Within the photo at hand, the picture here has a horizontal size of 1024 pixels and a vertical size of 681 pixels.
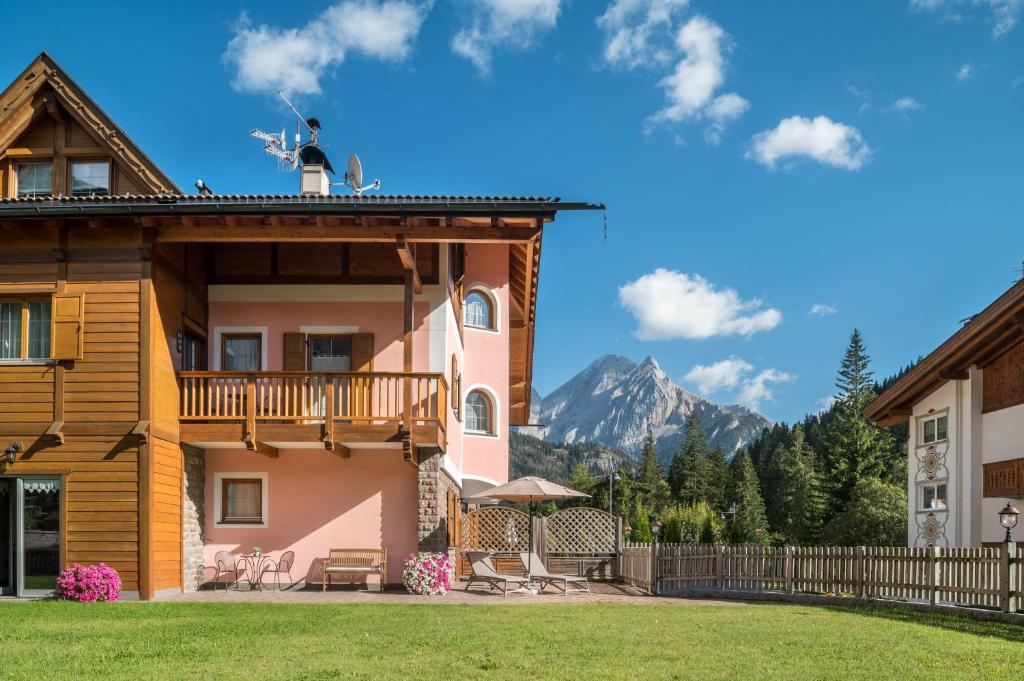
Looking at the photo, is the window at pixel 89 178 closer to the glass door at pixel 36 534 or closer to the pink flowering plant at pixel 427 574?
the glass door at pixel 36 534

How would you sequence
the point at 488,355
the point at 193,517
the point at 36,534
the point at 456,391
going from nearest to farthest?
the point at 36,534, the point at 193,517, the point at 456,391, the point at 488,355

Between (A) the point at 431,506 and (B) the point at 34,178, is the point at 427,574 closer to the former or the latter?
(A) the point at 431,506

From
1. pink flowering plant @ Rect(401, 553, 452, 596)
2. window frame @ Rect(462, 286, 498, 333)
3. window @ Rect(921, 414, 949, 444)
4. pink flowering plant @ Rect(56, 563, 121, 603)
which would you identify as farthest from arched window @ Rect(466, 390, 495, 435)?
window @ Rect(921, 414, 949, 444)

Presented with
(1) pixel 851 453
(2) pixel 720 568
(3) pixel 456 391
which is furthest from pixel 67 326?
(1) pixel 851 453

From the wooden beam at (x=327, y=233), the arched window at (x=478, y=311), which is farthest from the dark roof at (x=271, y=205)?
the arched window at (x=478, y=311)

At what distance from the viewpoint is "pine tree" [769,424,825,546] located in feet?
173

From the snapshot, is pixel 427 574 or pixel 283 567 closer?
pixel 427 574

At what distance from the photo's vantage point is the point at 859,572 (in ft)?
53.5

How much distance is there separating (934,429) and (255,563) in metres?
15.9

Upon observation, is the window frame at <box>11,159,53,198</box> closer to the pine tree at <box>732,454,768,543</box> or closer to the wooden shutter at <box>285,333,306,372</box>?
the wooden shutter at <box>285,333,306,372</box>

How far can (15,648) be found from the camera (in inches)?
385

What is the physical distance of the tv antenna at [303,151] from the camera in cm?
2184

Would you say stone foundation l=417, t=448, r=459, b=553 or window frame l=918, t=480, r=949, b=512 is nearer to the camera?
stone foundation l=417, t=448, r=459, b=553

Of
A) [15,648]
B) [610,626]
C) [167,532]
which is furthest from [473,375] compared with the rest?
[15,648]
